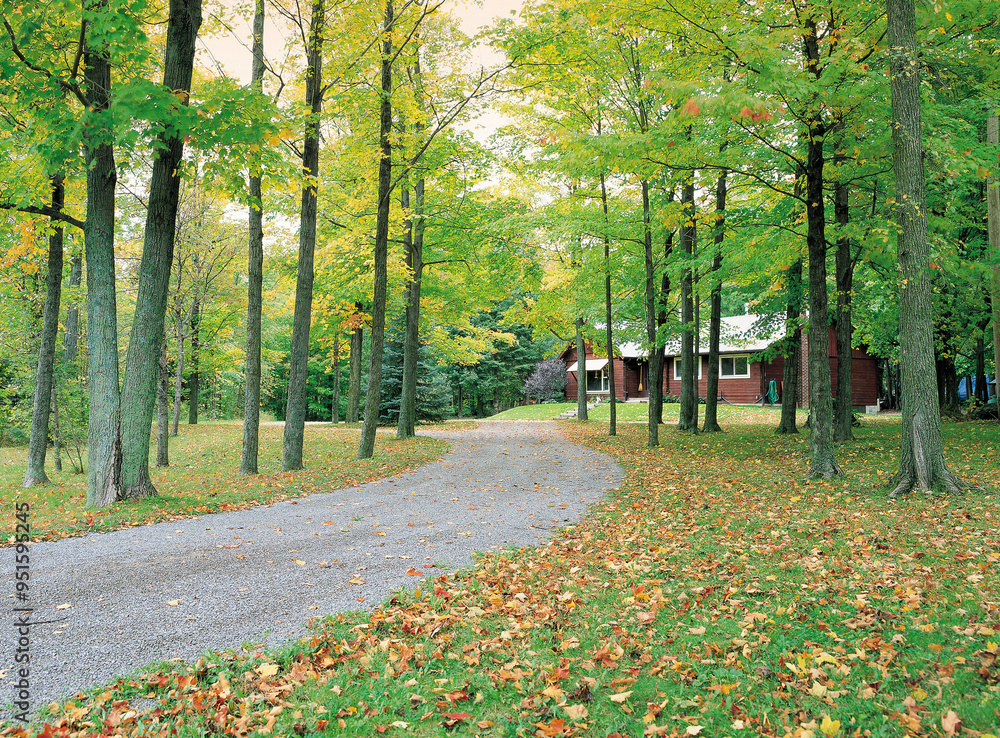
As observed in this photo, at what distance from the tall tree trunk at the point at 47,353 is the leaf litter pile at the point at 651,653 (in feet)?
35.2

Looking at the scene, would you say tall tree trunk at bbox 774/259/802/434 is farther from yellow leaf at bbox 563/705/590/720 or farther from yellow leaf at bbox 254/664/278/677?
yellow leaf at bbox 254/664/278/677

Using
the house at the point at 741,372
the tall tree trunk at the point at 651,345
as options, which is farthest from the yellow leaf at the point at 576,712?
the house at the point at 741,372

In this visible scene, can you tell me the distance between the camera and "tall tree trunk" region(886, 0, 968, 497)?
25.6 ft

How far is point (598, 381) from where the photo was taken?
4425 cm

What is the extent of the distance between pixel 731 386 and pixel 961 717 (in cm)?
3564

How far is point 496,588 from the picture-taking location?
5.13 m

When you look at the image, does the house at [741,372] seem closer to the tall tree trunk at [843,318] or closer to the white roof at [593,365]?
the white roof at [593,365]

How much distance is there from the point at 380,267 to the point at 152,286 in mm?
6147

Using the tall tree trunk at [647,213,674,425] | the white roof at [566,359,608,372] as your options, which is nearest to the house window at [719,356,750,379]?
the white roof at [566,359,608,372]

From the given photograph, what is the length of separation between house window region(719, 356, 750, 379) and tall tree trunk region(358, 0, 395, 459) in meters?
27.9

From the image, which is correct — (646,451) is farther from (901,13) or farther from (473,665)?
(473,665)

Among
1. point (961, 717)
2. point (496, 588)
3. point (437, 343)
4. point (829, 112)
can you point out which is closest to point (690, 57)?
point (829, 112)

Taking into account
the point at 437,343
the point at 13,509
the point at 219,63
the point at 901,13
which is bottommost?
the point at 13,509

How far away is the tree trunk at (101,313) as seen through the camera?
8344 mm
